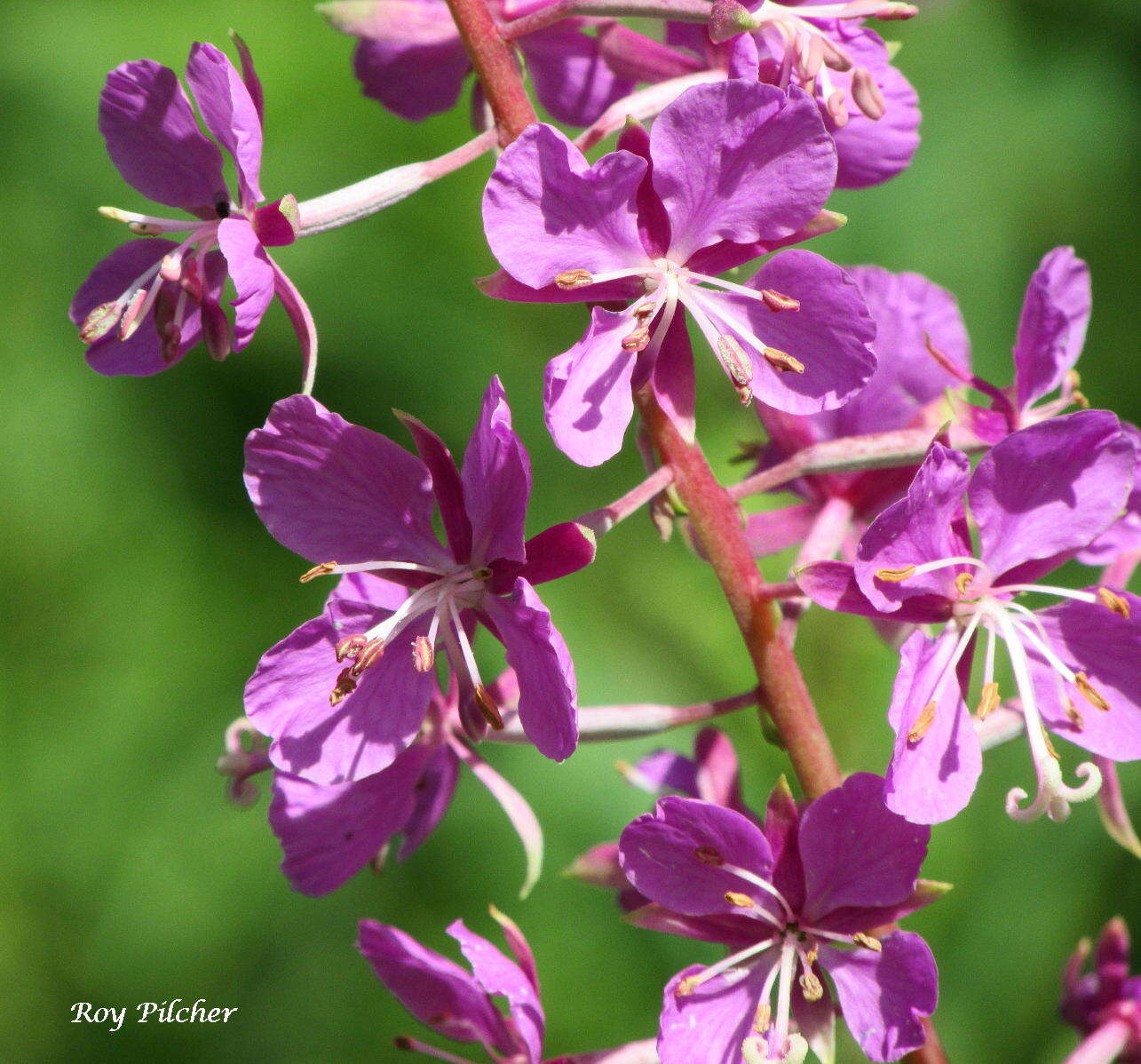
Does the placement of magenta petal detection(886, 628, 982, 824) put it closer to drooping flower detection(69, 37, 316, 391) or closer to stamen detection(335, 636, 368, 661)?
stamen detection(335, 636, 368, 661)

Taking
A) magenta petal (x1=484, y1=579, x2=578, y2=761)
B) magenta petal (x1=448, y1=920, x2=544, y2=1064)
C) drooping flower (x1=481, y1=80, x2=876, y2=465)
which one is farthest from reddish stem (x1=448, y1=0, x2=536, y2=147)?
magenta petal (x1=448, y1=920, x2=544, y2=1064)

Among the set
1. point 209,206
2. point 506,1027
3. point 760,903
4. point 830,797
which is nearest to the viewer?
point 830,797

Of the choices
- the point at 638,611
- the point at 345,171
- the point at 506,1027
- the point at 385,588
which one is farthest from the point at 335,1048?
the point at 345,171

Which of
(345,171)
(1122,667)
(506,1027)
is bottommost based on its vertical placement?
(506,1027)

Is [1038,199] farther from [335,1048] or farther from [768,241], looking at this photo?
[335,1048]

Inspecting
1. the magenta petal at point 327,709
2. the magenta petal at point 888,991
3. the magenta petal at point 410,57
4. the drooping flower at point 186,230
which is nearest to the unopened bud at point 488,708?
the magenta petal at point 327,709

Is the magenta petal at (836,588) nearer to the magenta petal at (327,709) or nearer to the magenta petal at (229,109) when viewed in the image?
the magenta petal at (327,709)
